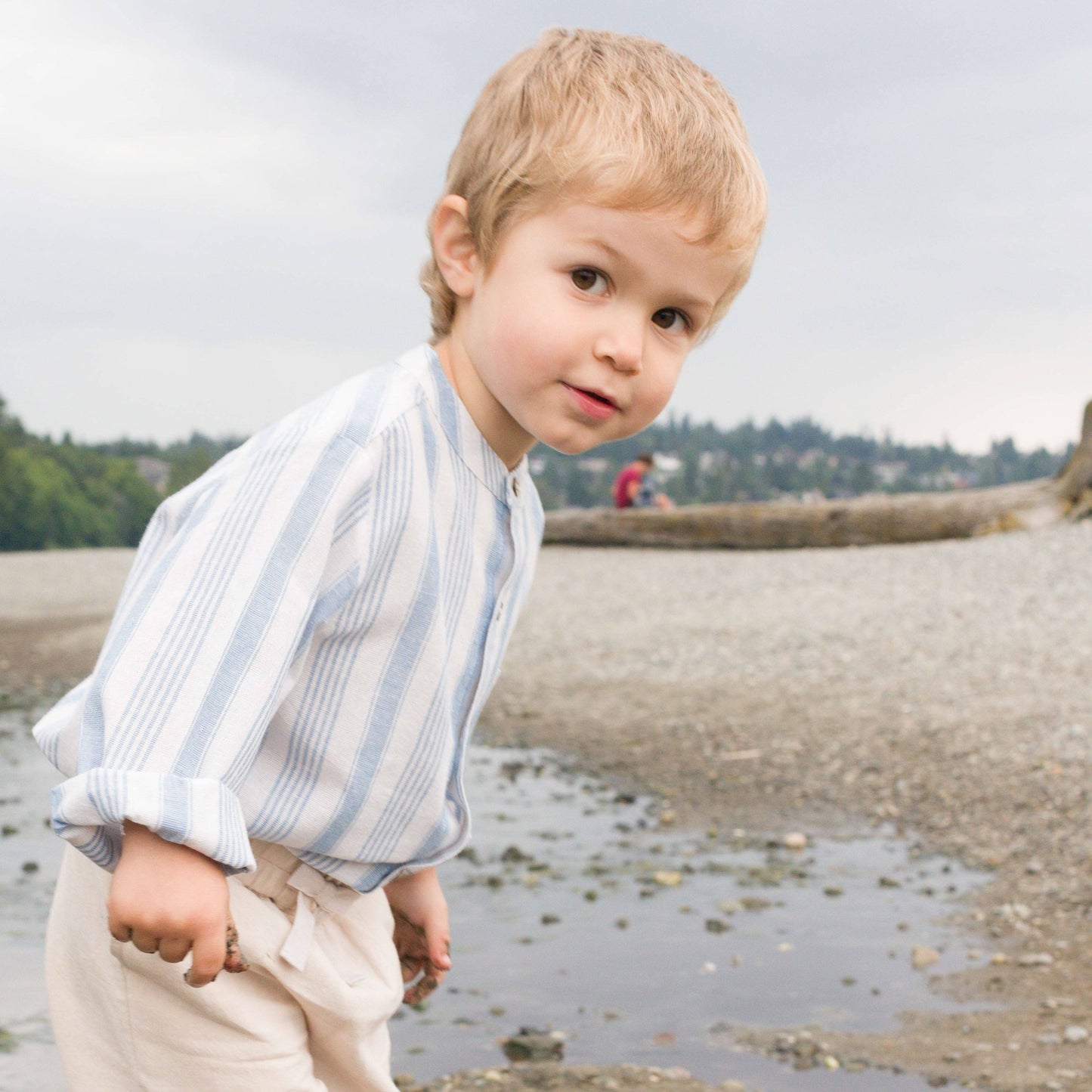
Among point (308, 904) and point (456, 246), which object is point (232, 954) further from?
point (456, 246)

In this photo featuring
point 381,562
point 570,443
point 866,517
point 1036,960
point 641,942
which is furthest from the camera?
point 866,517

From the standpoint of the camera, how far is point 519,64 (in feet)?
6.36

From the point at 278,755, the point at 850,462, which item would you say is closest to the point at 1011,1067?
the point at 278,755

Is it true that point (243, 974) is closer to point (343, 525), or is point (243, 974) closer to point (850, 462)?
point (343, 525)

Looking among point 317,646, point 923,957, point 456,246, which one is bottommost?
point 923,957

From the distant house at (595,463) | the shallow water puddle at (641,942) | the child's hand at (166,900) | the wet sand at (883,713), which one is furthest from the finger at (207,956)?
the distant house at (595,463)

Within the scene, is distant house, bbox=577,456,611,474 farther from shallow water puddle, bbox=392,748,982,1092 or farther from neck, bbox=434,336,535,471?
neck, bbox=434,336,535,471

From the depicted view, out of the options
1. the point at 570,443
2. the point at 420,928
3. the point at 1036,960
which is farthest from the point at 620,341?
the point at 1036,960

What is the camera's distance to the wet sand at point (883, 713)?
153 inches

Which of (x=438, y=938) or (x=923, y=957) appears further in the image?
(x=923, y=957)

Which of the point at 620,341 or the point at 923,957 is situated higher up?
the point at 620,341

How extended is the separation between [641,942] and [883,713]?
340 cm

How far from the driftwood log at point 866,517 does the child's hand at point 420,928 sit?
552 inches

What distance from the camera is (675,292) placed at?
1.74 m
